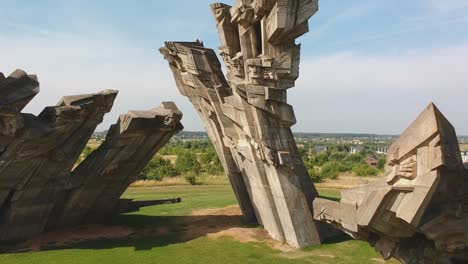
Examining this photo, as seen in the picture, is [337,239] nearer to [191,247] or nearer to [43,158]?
[191,247]

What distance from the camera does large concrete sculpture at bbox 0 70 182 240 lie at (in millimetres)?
12555

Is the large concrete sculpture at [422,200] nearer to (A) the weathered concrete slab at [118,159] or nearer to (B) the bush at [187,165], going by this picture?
(A) the weathered concrete slab at [118,159]

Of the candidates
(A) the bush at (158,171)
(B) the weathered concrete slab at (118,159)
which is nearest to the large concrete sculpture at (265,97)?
(B) the weathered concrete slab at (118,159)

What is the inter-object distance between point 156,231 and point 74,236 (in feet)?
9.78

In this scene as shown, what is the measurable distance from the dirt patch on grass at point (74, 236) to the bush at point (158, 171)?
58.5 feet

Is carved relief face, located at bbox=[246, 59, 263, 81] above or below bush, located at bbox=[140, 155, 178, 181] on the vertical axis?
above

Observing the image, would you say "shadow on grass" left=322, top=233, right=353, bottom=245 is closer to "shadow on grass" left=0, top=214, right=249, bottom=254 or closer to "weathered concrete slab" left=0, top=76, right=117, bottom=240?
"shadow on grass" left=0, top=214, right=249, bottom=254

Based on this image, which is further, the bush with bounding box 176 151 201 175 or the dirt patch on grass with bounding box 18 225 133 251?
the bush with bounding box 176 151 201 175

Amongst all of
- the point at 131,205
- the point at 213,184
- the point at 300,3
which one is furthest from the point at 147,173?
the point at 300,3

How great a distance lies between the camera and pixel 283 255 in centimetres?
1297

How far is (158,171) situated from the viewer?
37.0 m

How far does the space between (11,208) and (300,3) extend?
11.1 m

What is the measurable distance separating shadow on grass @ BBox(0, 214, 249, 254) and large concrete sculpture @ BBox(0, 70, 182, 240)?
1.38m

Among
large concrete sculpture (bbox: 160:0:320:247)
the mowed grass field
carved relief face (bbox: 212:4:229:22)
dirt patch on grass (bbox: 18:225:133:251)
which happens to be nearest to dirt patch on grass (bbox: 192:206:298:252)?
the mowed grass field
